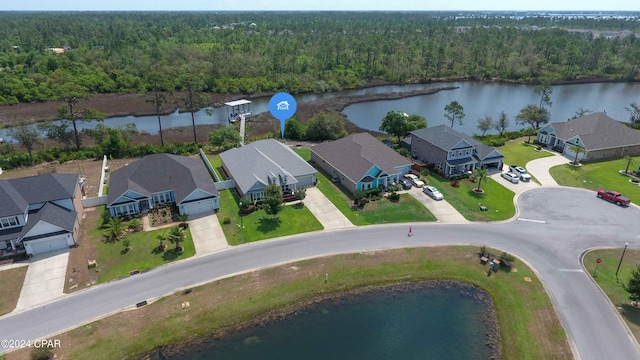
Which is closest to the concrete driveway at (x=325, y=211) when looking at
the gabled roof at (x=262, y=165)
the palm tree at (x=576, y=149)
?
the gabled roof at (x=262, y=165)

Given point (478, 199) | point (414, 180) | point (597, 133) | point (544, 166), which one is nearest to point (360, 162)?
point (414, 180)

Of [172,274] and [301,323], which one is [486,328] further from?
[172,274]

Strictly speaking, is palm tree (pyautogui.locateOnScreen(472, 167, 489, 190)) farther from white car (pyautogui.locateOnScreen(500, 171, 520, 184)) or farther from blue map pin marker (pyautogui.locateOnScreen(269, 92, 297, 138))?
blue map pin marker (pyautogui.locateOnScreen(269, 92, 297, 138))

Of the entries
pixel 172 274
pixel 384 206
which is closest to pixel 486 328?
pixel 384 206

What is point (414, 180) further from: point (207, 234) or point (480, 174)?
point (207, 234)

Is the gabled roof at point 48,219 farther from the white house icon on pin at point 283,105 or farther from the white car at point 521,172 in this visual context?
the white car at point 521,172

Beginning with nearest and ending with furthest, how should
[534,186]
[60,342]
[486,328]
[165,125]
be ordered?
[60,342] → [486,328] → [534,186] → [165,125]
